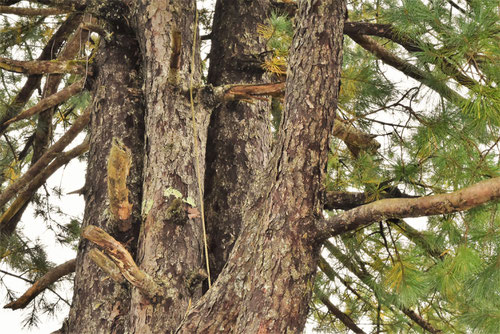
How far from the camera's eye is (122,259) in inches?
49.3

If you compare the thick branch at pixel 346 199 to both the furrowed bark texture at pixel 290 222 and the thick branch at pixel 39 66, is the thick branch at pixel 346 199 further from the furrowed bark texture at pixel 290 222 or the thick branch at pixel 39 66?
the thick branch at pixel 39 66

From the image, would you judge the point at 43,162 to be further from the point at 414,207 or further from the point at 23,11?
the point at 414,207

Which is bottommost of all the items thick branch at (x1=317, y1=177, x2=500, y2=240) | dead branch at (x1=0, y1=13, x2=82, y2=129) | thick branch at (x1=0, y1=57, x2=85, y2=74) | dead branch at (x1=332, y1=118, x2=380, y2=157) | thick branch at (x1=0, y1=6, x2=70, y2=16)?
thick branch at (x1=317, y1=177, x2=500, y2=240)

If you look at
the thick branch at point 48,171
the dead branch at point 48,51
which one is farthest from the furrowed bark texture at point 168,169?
the dead branch at point 48,51

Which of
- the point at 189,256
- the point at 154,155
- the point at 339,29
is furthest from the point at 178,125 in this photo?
the point at 339,29

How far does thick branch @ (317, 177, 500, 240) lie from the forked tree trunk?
52 mm

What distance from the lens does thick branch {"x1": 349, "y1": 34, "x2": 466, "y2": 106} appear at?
5.63 feet

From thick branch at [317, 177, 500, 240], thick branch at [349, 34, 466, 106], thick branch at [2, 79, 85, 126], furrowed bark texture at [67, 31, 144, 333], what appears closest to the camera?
thick branch at [317, 177, 500, 240]

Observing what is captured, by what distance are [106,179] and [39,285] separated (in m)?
0.43

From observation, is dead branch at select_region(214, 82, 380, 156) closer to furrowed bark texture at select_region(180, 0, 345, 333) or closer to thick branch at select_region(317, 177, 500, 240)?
furrowed bark texture at select_region(180, 0, 345, 333)

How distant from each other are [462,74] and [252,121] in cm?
65

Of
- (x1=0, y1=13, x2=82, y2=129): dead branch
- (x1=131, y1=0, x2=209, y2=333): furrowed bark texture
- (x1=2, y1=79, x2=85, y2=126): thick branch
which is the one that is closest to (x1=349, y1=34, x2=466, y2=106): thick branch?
(x1=131, y1=0, x2=209, y2=333): furrowed bark texture

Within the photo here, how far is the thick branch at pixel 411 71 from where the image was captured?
5.63ft

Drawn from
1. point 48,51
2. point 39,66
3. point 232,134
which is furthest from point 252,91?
point 48,51
